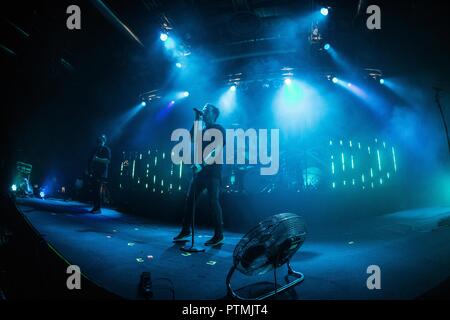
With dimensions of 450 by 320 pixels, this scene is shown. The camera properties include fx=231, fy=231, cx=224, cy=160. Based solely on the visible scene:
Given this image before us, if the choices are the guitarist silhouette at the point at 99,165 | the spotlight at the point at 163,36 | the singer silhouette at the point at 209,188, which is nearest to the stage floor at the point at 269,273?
the singer silhouette at the point at 209,188

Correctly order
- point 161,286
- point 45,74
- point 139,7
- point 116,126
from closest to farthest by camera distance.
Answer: point 161,286 → point 139,7 → point 45,74 → point 116,126

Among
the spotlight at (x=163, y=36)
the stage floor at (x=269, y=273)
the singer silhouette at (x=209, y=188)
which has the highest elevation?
the spotlight at (x=163, y=36)

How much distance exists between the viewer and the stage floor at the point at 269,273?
6.91 ft

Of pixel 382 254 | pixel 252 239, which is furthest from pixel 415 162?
pixel 252 239

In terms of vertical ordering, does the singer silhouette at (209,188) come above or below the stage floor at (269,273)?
above

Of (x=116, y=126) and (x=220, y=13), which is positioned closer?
(x=220, y=13)

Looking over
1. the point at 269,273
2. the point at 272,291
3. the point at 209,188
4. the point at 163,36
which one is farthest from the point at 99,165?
the point at 272,291

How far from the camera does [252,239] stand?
192cm

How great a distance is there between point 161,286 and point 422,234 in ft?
14.3

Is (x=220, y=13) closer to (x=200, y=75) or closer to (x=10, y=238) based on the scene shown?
(x=200, y=75)

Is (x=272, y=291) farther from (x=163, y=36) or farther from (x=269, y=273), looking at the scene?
(x=163, y=36)

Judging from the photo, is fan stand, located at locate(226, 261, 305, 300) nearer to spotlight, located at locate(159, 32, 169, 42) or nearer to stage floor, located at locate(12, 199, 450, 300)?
stage floor, located at locate(12, 199, 450, 300)

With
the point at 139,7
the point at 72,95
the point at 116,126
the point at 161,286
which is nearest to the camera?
the point at 161,286

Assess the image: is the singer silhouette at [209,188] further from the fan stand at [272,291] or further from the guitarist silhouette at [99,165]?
the guitarist silhouette at [99,165]
